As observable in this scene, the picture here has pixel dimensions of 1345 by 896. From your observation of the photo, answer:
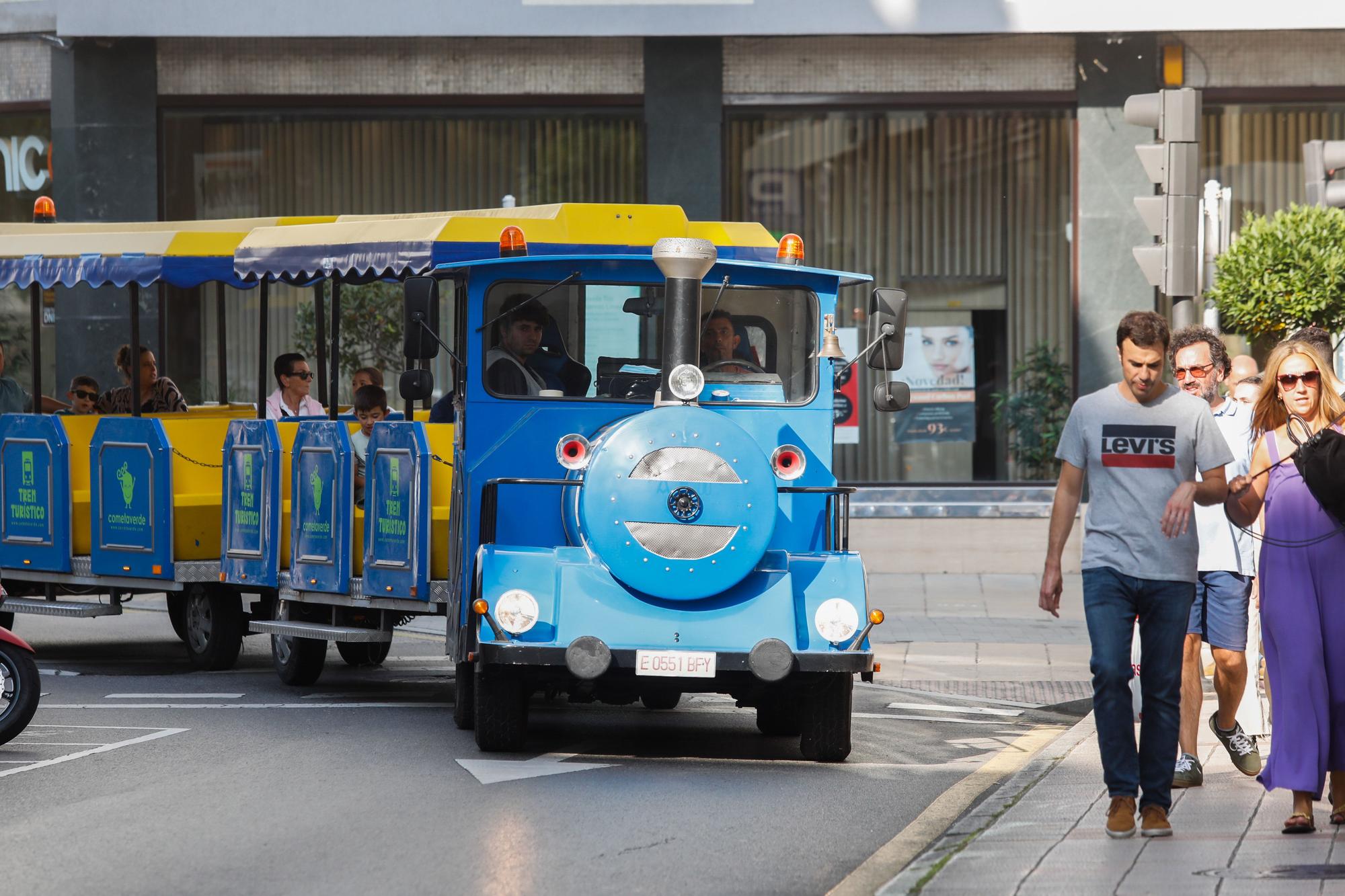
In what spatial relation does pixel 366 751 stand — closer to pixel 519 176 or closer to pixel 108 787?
pixel 108 787

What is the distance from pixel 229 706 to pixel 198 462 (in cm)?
226

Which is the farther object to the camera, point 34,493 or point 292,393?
point 292,393

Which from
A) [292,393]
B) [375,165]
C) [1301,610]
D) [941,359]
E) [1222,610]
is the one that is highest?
[375,165]

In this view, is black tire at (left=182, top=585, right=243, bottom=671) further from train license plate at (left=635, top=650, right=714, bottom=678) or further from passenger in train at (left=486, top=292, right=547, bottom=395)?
train license plate at (left=635, top=650, right=714, bottom=678)

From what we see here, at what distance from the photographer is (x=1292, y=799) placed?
24.6ft

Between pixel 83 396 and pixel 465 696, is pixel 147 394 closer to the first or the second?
pixel 83 396

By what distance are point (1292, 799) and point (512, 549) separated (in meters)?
3.53

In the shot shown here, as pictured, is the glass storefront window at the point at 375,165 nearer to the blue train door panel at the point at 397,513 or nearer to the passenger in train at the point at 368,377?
the passenger in train at the point at 368,377

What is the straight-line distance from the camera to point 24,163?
1930 cm

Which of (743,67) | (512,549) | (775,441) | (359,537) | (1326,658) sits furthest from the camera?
(743,67)

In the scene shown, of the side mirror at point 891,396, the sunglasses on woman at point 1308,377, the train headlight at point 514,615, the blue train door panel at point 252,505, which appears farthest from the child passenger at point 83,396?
the sunglasses on woman at point 1308,377

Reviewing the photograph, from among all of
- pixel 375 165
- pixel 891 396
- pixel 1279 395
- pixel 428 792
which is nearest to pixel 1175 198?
pixel 891 396

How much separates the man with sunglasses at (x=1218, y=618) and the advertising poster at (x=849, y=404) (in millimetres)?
10171

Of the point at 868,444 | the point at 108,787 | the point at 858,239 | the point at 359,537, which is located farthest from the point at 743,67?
the point at 108,787
